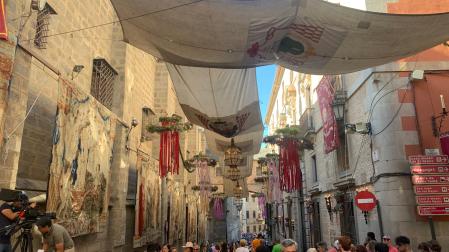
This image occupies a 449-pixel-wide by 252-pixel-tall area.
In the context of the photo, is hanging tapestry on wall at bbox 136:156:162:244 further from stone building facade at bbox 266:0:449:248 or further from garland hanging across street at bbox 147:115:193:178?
stone building facade at bbox 266:0:449:248

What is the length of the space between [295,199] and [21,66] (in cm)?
2136

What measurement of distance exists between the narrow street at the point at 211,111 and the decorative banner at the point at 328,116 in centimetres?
9

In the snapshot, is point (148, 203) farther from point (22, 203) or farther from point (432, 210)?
point (432, 210)

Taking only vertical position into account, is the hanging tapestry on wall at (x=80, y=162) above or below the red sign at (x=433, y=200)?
above

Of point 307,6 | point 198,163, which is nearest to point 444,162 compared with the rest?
point 307,6

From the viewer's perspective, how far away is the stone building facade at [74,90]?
5.95 metres

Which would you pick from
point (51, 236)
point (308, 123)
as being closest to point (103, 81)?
point (51, 236)

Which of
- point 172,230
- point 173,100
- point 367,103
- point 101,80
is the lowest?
point 172,230

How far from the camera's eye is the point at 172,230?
20.2 m

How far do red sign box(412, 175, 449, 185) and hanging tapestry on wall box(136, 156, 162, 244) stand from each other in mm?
9603

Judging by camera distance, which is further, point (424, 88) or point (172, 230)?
point (172, 230)

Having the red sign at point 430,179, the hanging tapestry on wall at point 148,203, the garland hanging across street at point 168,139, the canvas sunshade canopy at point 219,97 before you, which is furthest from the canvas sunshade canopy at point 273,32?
the hanging tapestry on wall at point 148,203

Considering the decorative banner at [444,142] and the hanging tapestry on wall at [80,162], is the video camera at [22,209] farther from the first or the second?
the decorative banner at [444,142]

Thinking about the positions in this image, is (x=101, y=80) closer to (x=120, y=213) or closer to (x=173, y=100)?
(x=120, y=213)
